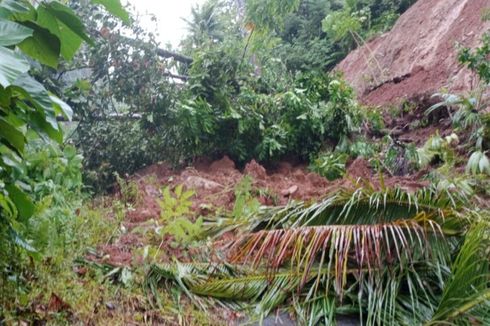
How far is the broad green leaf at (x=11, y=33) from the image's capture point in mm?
1175

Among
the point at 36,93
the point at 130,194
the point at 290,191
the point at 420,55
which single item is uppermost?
the point at 36,93

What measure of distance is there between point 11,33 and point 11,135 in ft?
1.14

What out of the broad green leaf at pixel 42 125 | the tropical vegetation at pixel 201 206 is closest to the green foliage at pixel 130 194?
the tropical vegetation at pixel 201 206

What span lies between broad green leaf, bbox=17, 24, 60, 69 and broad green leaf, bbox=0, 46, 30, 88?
12.2 inches

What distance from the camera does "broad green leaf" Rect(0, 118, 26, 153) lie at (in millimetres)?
1383

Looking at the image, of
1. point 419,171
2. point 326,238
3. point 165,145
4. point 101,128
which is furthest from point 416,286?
point 101,128

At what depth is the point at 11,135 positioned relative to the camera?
4.61 ft

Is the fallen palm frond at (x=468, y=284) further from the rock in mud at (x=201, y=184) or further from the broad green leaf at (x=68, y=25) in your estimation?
the rock in mud at (x=201, y=184)

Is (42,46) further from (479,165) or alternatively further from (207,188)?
(479,165)

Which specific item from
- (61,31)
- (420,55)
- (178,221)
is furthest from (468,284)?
(420,55)

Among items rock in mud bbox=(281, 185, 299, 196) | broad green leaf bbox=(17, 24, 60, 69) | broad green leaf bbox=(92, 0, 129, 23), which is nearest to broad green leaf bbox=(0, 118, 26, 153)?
broad green leaf bbox=(17, 24, 60, 69)

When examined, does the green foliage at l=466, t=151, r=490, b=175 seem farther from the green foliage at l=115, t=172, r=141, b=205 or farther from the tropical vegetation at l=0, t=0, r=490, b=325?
the green foliage at l=115, t=172, r=141, b=205

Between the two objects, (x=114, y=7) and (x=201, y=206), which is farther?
(x=201, y=206)

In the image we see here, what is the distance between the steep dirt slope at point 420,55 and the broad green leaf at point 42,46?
18.6 feet
